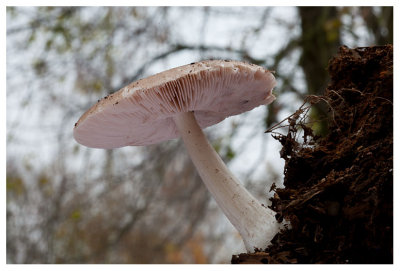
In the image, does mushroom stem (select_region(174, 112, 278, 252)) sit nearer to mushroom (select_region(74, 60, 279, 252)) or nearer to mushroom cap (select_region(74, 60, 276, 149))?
mushroom (select_region(74, 60, 279, 252))

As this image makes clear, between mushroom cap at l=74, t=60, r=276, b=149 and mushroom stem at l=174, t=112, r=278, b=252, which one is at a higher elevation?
mushroom cap at l=74, t=60, r=276, b=149

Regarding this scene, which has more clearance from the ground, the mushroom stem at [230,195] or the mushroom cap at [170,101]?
the mushroom cap at [170,101]

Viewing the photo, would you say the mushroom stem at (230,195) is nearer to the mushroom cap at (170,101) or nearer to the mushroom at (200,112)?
the mushroom at (200,112)

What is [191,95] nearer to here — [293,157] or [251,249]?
[293,157]

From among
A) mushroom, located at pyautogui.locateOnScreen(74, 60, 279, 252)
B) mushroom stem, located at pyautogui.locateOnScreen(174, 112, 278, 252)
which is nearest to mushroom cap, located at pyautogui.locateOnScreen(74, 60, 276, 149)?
mushroom, located at pyautogui.locateOnScreen(74, 60, 279, 252)

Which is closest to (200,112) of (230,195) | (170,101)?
(170,101)

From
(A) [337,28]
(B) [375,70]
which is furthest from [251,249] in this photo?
(A) [337,28]

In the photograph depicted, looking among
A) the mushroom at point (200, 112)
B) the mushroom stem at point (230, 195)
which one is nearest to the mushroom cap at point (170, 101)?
the mushroom at point (200, 112)

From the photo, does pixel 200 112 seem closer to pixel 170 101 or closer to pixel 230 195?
pixel 170 101
